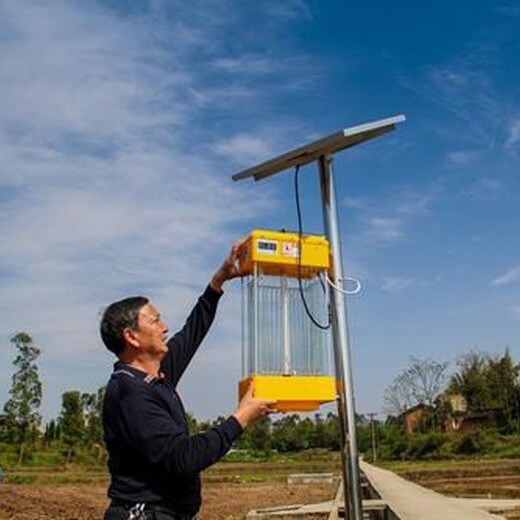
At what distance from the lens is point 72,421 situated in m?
37.2

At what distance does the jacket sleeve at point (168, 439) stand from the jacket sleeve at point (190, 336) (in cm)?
48

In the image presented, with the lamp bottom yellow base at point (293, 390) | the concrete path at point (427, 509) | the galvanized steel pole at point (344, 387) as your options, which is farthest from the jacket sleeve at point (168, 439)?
the concrete path at point (427, 509)

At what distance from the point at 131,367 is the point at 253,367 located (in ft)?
1.37

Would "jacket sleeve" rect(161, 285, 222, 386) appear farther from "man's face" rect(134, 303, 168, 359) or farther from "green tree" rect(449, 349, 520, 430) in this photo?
"green tree" rect(449, 349, 520, 430)

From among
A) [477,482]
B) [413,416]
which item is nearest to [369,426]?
[413,416]

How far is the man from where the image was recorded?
82.7 inches

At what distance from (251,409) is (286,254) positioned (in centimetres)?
57

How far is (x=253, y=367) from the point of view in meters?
2.44

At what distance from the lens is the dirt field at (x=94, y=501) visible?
12672 mm

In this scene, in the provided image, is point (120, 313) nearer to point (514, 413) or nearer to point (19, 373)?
point (19, 373)

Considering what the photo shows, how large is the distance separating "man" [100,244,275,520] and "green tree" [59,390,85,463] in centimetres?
3659

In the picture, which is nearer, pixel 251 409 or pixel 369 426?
pixel 251 409

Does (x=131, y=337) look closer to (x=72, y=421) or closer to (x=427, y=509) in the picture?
(x=427, y=509)

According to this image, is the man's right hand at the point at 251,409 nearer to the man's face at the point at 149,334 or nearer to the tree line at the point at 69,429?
the man's face at the point at 149,334
